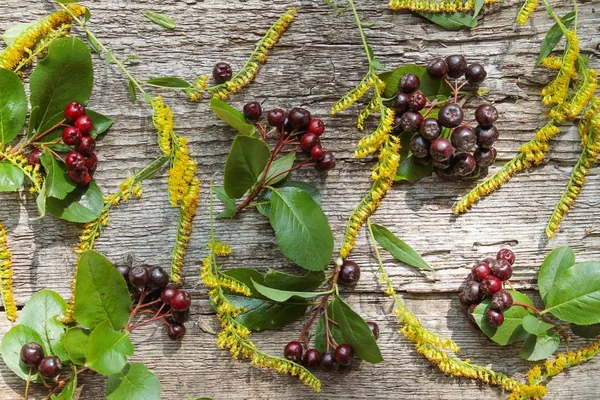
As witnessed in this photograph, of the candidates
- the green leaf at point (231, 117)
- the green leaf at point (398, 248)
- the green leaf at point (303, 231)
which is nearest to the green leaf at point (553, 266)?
the green leaf at point (398, 248)

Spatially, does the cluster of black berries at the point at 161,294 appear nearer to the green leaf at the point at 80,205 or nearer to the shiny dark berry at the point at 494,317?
the green leaf at the point at 80,205

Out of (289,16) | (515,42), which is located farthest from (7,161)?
(515,42)

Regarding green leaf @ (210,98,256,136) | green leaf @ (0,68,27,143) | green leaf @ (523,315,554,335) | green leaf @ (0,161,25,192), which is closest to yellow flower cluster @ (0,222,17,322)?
green leaf @ (0,161,25,192)

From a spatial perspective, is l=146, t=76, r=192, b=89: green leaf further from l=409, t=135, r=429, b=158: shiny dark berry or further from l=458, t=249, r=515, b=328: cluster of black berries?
l=458, t=249, r=515, b=328: cluster of black berries

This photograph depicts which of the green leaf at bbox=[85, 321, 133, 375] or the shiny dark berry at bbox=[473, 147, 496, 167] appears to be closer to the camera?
the green leaf at bbox=[85, 321, 133, 375]

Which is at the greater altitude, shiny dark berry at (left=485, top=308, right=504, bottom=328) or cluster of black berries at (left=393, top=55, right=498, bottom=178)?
cluster of black berries at (left=393, top=55, right=498, bottom=178)
